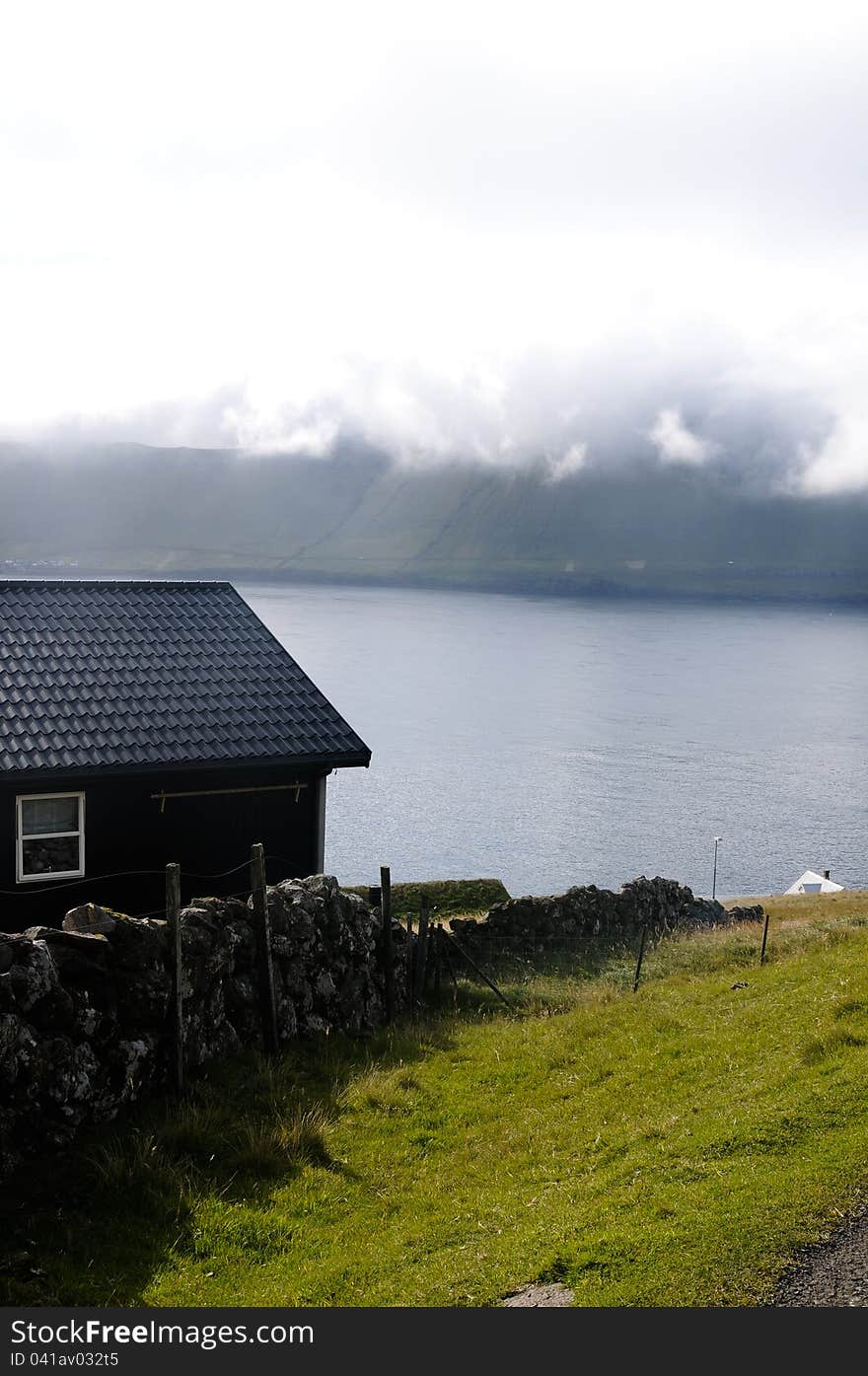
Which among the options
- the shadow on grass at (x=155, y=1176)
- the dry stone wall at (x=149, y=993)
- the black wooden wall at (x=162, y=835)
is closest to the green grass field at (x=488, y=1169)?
Result: the shadow on grass at (x=155, y=1176)

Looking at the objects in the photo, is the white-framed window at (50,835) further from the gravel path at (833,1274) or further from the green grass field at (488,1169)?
the gravel path at (833,1274)

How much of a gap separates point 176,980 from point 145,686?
9410 millimetres

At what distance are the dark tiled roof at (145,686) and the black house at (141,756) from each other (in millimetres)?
34

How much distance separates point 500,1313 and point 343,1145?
189 inches

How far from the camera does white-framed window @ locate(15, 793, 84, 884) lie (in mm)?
19328

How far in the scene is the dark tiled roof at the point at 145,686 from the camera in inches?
780

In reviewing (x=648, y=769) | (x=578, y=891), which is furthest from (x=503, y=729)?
(x=578, y=891)

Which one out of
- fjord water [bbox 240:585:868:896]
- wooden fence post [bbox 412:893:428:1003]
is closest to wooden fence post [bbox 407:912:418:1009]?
wooden fence post [bbox 412:893:428:1003]

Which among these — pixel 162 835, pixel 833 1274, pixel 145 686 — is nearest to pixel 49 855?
pixel 162 835

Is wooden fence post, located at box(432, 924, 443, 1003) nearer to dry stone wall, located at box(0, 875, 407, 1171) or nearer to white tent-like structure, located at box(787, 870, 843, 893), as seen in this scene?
dry stone wall, located at box(0, 875, 407, 1171)

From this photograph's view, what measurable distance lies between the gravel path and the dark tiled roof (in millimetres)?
13293

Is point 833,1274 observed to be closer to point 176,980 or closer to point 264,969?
point 176,980

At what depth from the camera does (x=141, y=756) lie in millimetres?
19781

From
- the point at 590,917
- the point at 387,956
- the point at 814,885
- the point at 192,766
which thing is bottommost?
the point at 814,885
